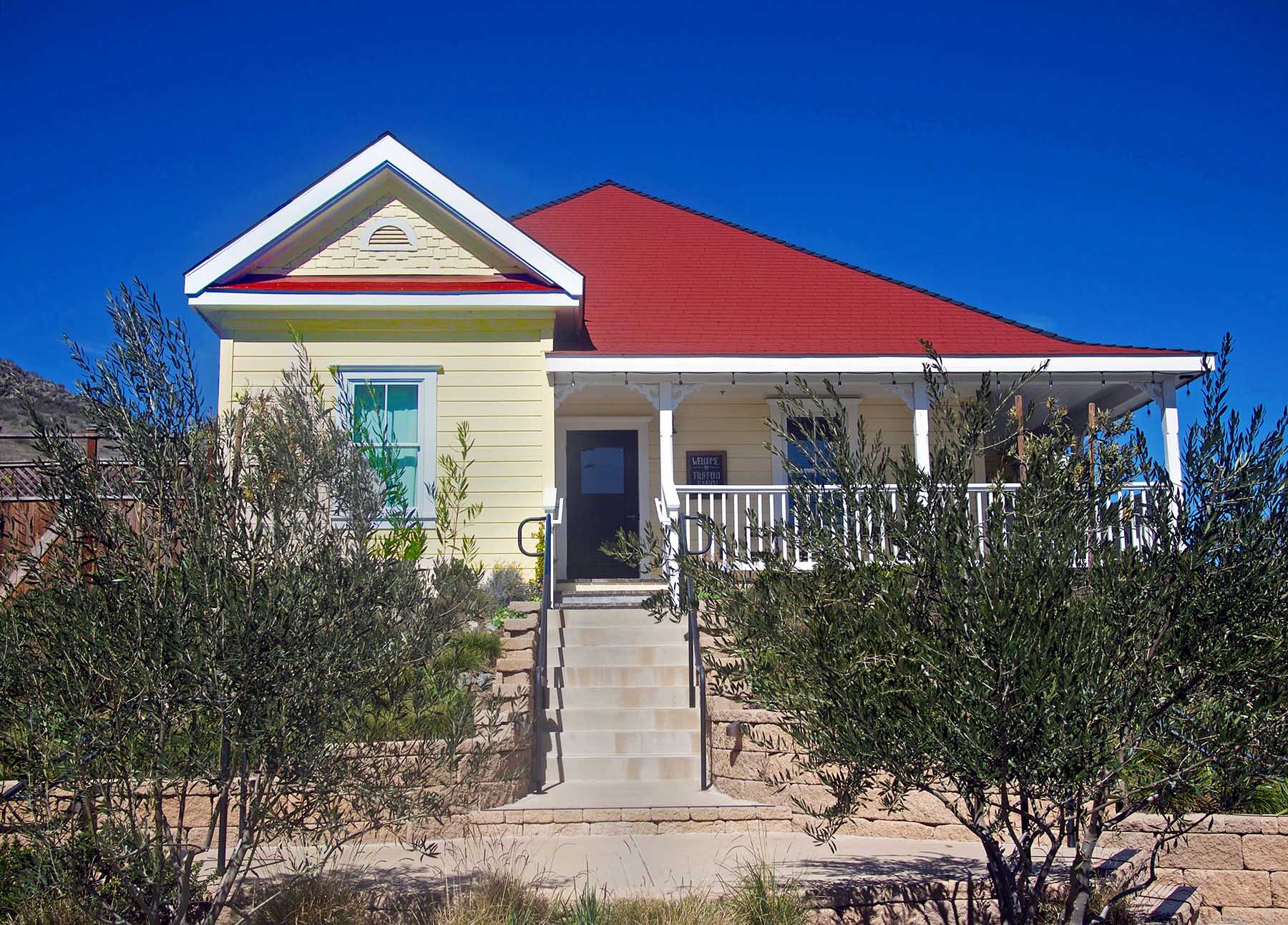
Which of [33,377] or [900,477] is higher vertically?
[33,377]

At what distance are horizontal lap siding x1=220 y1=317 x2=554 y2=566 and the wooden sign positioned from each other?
2.32 metres

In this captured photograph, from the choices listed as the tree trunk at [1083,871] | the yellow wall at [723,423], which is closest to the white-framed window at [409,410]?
the yellow wall at [723,423]

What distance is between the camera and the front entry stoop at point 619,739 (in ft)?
24.5

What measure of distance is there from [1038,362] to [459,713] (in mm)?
9112

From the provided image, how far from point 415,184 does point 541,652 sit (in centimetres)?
592

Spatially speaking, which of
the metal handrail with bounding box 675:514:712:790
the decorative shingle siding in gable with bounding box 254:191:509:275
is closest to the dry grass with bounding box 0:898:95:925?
the metal handrail with bounding box 675:514:712:790

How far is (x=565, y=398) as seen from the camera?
13.2m

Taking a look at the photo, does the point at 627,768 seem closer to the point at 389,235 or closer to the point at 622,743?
the point at 622,743

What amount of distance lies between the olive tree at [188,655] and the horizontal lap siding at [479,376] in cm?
644

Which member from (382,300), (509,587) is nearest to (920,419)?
(509,587)

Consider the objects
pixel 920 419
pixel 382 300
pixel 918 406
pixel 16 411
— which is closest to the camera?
pixel 382 300

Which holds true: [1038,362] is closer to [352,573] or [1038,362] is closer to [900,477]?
[900,477]

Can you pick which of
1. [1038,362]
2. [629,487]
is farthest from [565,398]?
[1038,362]

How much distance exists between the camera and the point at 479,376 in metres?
12.2
